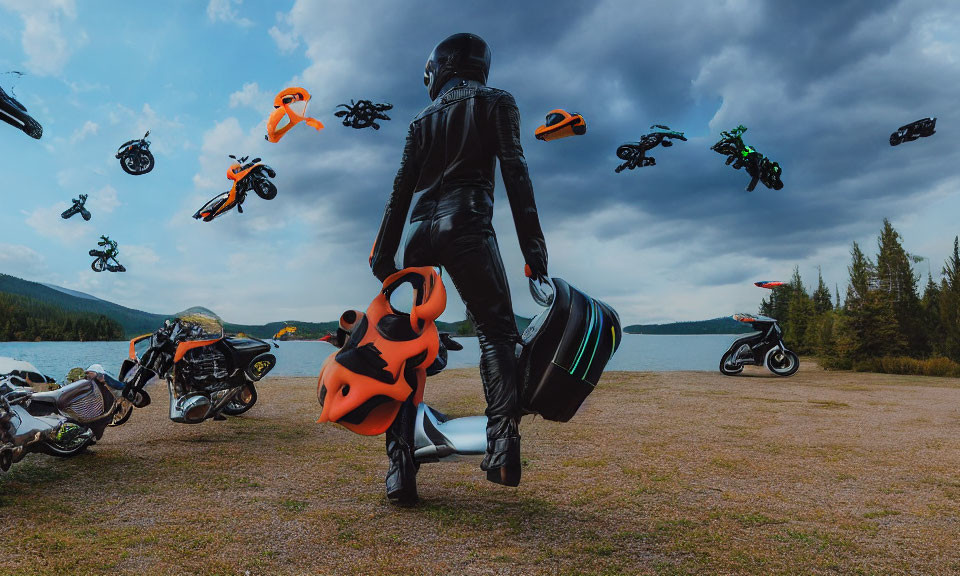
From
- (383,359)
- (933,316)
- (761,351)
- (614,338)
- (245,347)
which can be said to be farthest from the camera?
(933,316)

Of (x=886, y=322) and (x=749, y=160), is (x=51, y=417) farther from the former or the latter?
(x=886, y=322)

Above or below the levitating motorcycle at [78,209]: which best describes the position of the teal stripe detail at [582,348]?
below

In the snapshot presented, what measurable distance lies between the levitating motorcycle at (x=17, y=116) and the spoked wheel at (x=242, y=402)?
4042 millimetres

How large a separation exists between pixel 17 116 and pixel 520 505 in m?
7.31

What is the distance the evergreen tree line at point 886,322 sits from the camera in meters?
18.0

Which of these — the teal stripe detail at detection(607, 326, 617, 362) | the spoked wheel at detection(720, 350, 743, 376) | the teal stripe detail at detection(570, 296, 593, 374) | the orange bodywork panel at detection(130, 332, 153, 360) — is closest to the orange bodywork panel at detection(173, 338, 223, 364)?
the orange bodywork panel at detection(130, 332, 153, 360)

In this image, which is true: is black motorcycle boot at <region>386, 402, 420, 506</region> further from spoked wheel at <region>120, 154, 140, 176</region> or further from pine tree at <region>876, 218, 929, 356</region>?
pine tree at <region>876, 218, 929, 356</region>

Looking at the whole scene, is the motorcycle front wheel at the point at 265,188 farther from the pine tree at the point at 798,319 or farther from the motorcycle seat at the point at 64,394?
the pine tree at the point at 798,319

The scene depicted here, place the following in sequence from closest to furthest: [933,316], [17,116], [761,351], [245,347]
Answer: [17,116] → [245,347] → [761,351] → [933,316]

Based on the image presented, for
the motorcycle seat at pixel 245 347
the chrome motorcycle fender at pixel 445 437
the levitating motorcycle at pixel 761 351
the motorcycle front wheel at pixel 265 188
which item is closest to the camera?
the chrome motorcycle fender at pixel 445 437

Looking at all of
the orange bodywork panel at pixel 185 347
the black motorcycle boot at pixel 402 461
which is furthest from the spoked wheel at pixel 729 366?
the black motorcycle boot at pixel 402 461

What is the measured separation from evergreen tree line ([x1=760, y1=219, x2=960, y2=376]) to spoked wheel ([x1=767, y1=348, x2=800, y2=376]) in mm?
4988

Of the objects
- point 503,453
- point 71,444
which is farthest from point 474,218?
point 71,444

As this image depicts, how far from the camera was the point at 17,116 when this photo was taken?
6461mm
